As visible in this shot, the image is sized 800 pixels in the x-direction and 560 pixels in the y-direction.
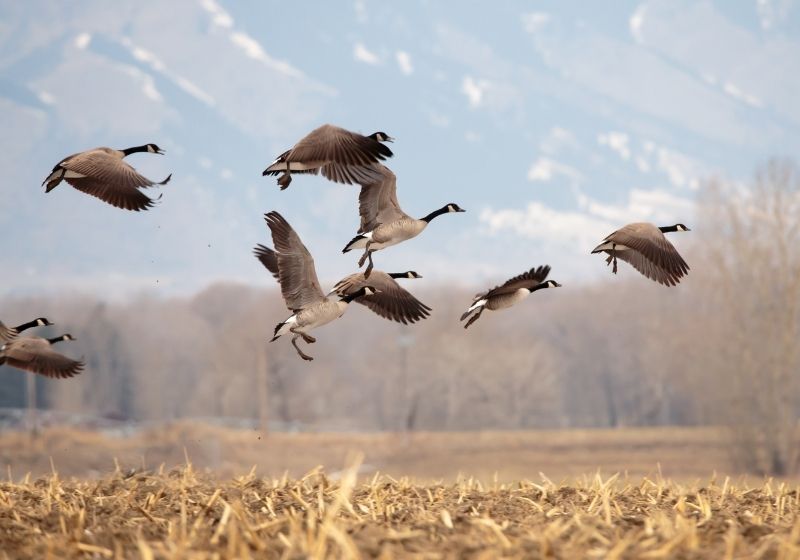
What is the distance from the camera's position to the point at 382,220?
1062 cm

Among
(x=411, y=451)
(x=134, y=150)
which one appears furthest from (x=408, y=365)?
(x=134, y=150)

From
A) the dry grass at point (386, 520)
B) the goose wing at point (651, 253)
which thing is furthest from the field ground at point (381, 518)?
the goose wing at point (651, 253)

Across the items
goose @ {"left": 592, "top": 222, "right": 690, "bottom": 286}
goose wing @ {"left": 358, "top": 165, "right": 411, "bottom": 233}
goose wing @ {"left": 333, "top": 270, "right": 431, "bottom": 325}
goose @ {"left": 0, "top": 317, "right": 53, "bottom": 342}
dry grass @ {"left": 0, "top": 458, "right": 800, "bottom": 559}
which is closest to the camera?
dry grass @ {"left": 0, "top": 458, "right": 800, "bottom": 559}

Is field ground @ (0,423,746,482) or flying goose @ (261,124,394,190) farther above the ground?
flying goose @ (261,124,394,190)

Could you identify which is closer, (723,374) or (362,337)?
(723,374)

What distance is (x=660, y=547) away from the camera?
214 inches

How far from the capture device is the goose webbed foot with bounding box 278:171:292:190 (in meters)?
9.56

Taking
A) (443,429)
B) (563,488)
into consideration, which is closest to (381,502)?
(563,488)

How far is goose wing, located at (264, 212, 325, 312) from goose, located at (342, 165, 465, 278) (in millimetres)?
523

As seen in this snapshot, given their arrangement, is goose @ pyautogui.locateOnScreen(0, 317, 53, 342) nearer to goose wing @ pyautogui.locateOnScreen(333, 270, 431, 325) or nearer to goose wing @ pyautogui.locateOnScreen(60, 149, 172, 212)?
goose wing @ pyautogui.locateOnScreen(60, 149, 172, 212)

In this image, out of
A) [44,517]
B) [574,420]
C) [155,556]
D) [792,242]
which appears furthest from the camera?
[574,420]

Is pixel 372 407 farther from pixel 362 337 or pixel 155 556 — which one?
pixel 155 556

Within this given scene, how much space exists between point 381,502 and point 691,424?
78.9 metres

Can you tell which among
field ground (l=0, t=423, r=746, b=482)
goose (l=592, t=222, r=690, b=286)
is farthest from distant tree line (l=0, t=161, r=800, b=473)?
goose (l=592, t=222, r=690, b=286)
